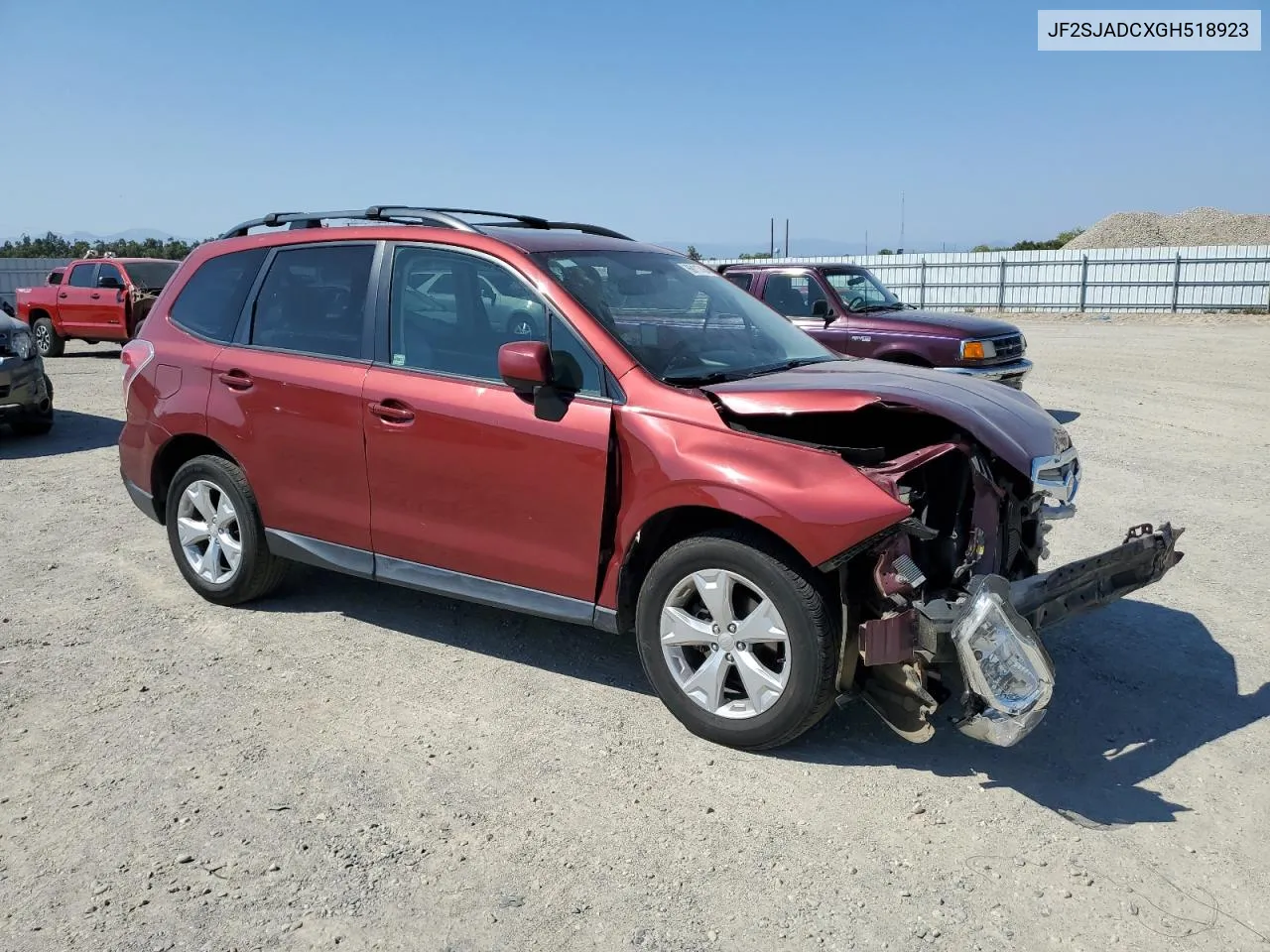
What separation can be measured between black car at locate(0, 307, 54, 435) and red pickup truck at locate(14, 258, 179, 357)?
24.4ft

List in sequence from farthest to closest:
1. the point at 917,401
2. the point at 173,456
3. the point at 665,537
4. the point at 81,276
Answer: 1. the point at 81,276
2. the point at 173,456
3. the point at 665,537
4. the point at 917,401

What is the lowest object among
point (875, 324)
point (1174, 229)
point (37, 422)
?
point (37, 422)

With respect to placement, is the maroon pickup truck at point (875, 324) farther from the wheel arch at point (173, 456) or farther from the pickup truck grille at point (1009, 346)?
the wheel arch at point (173, 456)

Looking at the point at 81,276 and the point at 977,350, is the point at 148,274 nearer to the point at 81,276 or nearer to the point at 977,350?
the point at 81,276

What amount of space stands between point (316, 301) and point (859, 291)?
821 cm

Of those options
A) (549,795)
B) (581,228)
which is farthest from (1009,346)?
(549,795)

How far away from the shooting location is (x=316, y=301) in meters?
5.04

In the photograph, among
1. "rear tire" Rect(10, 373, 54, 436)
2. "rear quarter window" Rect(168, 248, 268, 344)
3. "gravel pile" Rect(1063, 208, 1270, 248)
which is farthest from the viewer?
"gravel pile" Rect(1063, 208, 1270, 248)

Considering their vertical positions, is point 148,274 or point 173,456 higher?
point 148,274

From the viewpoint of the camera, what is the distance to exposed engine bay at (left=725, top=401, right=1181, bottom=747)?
328cm

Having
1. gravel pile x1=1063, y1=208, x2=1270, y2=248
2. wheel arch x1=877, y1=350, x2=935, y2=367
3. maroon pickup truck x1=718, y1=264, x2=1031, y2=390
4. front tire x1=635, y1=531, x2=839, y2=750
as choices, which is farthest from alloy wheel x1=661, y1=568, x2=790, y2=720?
gravel pile x1=1063, y1=208, x2=1270, y2=248

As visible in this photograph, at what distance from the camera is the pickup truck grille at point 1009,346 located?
1114 centimetres

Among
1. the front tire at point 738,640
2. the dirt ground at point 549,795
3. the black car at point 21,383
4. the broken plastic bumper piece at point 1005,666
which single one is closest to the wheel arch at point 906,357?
the dirt ground at point 549,795

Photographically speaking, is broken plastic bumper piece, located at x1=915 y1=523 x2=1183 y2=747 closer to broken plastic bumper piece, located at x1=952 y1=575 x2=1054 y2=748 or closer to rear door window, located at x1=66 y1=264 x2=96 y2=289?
broken plastic bumper piece, located at x1=952 y1=575 x2=1054 y2=748
